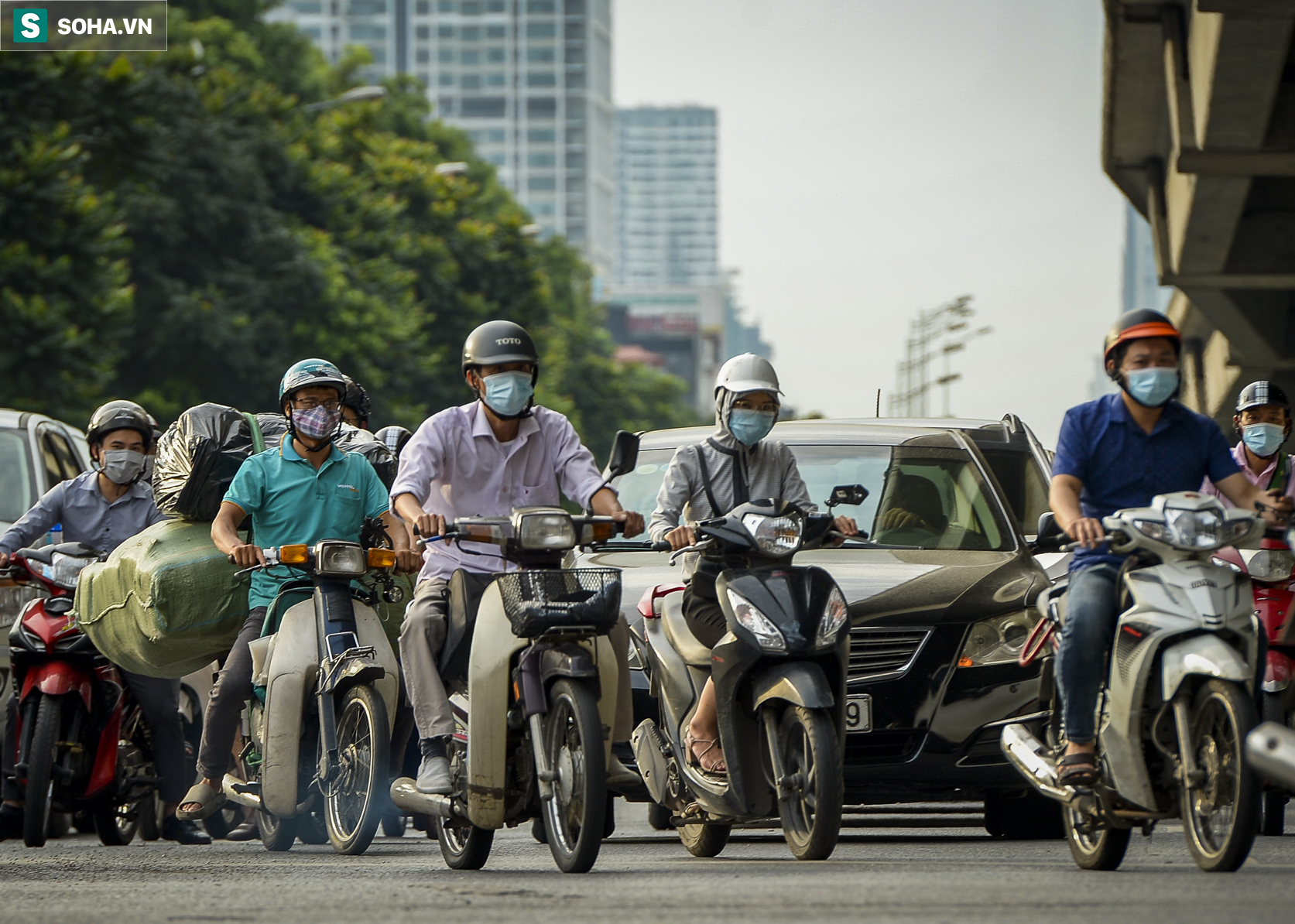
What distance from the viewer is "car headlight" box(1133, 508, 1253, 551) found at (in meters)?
6.36

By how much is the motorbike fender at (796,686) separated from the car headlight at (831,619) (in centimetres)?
9

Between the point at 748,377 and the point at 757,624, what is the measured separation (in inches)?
40.6

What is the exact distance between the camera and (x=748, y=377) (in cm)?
778

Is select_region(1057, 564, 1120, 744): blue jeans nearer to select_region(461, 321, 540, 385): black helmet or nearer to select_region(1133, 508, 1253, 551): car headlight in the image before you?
select_region(1133, 508, 1253, 551): car headlight

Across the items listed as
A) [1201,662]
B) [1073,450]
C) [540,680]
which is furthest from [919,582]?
[1201,662]

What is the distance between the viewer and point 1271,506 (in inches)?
266

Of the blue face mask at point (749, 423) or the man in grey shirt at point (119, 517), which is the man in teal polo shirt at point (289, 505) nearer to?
the man in grey shirt at point (119, 517)

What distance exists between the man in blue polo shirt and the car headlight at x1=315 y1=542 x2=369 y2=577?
9.45 feet

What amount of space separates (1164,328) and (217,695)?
164 inches

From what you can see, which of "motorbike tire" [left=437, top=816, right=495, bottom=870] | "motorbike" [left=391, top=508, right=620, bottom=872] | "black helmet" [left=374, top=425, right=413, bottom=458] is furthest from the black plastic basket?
"black helmet" [left=374, top=425, right=413, bottom=458]

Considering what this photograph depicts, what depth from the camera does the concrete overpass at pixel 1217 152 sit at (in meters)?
19.4

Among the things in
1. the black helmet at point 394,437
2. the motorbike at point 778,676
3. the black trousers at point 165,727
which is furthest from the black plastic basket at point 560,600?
the black helmet at point 394,437

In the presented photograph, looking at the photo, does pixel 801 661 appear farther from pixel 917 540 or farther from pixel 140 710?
pixel 140 710

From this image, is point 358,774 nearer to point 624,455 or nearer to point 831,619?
point 624,455
